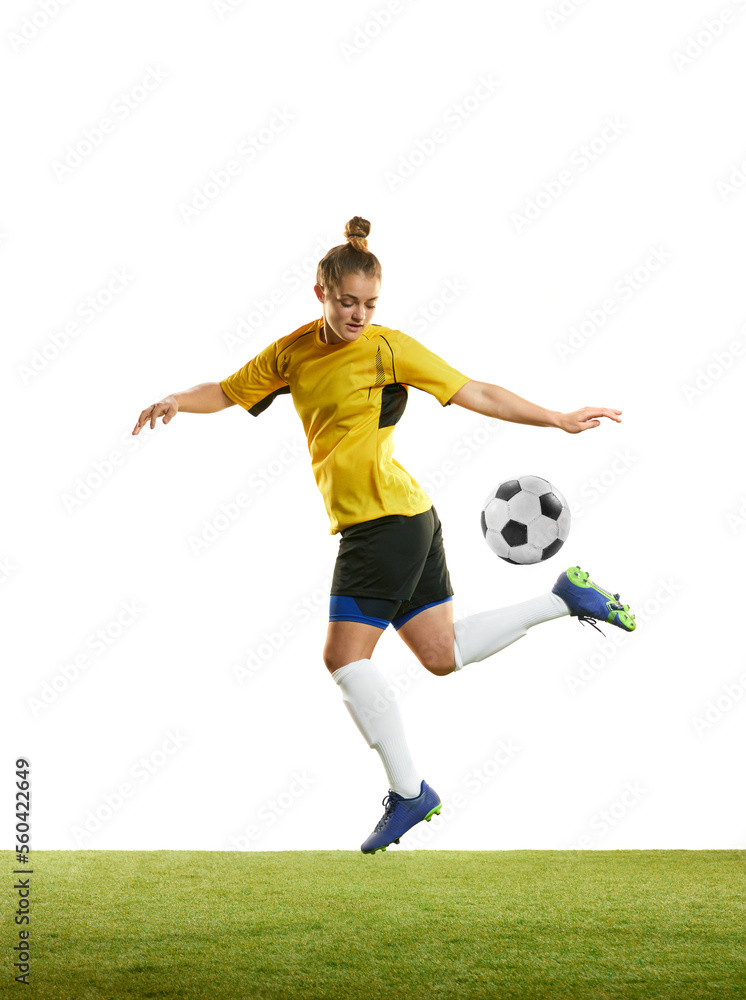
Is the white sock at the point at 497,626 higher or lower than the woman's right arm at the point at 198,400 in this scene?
lower

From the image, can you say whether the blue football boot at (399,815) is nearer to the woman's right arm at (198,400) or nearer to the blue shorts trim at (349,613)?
the blue shorts trim at (349,613)

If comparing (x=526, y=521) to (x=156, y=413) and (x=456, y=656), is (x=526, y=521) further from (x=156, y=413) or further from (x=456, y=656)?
(x=156, y=413)

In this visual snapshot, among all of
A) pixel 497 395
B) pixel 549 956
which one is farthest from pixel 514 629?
pixel 549 956

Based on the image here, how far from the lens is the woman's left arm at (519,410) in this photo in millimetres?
2750

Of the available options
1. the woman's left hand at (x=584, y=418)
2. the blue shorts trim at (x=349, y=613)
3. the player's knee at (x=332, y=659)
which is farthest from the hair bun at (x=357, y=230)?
the player's knee at (x=332, y=659)

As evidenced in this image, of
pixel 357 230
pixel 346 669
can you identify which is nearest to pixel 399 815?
pixel 346 669

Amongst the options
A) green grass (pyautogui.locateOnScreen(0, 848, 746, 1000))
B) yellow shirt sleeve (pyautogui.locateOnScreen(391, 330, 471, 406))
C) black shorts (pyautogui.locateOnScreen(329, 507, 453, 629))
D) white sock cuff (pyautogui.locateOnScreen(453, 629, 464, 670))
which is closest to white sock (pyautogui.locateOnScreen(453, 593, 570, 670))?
white sock cuff (pyautogui.locateOnScreen(453, 629, 464, 670))

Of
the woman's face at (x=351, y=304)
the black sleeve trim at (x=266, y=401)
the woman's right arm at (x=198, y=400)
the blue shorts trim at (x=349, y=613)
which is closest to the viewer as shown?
the woman's face at (x=351, y=304)

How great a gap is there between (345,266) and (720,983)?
2.15 metres

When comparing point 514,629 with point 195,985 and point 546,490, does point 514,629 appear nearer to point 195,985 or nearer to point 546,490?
point 546,490

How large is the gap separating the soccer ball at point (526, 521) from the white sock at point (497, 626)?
0.51 ft

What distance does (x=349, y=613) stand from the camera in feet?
9.26

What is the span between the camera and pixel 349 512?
9.40 ft

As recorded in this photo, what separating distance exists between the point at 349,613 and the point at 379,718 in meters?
0.32
